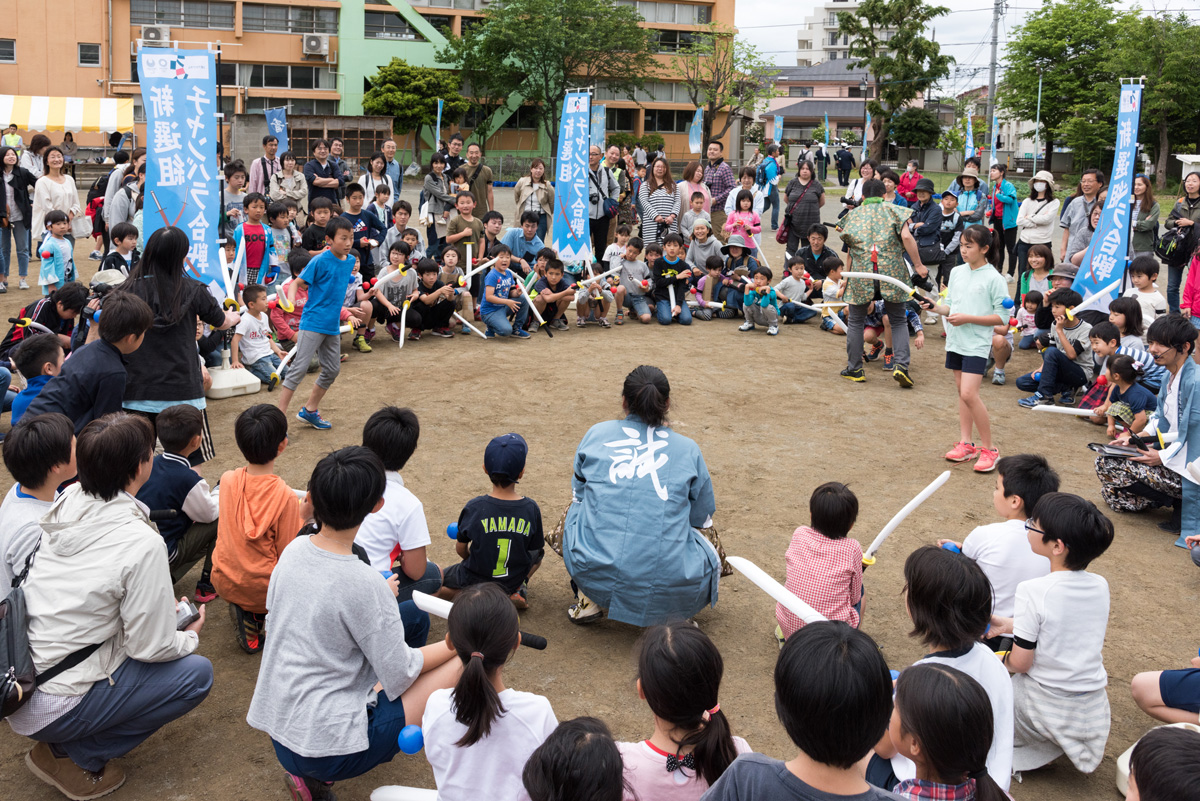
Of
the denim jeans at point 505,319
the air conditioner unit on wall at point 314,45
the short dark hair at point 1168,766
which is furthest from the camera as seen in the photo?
the air conditioner unit on wall at point 314,45

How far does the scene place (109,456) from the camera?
3.06m

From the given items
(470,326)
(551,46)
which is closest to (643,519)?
(470,326)

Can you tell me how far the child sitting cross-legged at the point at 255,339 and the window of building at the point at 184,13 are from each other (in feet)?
111

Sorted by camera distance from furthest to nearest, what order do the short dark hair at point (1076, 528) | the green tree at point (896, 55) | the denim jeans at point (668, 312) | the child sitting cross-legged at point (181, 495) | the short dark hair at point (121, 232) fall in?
1. the green tree at point (896, 55)
2. the denim jeans at point (668, 312)
3. the short dark hair at point (121, 232)
4. the child sitting cross-legged at point (181, 495)
5. the short dark hair at point (1076, 528)

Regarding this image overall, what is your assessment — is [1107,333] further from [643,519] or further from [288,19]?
[288,19]

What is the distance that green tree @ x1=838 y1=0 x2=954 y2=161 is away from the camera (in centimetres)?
4338

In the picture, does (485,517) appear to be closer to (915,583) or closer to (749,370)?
(915,583)

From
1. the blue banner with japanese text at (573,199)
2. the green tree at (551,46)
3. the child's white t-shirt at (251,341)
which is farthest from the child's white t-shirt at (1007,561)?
the green tree at (551,46)

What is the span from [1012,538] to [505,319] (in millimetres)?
7300

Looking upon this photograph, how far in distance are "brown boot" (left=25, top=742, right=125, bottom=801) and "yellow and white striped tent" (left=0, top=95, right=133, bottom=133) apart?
3220cm

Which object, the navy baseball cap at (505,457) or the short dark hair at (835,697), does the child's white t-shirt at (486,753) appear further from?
the navy baseball cap at (505,457)

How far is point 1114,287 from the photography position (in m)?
8.48

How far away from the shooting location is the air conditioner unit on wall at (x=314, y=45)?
1495 inches

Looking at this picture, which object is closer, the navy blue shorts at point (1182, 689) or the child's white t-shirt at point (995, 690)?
the child's white t-shirt at point (995, 690)
